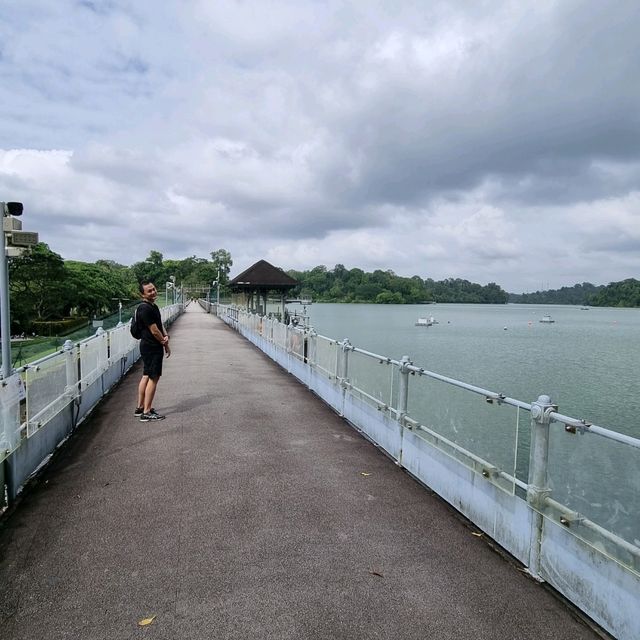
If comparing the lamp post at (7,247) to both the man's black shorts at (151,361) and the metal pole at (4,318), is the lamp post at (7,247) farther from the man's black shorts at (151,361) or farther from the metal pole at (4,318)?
the man's black shorts at (151,361)

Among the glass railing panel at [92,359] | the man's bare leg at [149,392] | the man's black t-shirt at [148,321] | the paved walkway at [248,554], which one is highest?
the man's black t-shirt at [148,321]

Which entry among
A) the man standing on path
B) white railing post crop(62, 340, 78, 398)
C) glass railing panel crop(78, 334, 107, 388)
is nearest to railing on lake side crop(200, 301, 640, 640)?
the man standing on path

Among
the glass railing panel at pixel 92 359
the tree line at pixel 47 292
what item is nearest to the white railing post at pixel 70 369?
the glass railing panel at pixel 92 359

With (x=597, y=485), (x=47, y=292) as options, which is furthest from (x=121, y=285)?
(x=597, y=485)

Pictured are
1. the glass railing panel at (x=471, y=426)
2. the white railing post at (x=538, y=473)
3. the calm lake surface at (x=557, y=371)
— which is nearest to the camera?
the white railing post at (x=538, y=473)

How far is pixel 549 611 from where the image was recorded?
3277 mm

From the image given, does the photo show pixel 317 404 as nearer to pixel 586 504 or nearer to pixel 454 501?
pixel 454 501

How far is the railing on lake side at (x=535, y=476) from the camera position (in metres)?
3.16

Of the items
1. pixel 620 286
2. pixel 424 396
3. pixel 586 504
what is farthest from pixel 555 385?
pixel 620 286

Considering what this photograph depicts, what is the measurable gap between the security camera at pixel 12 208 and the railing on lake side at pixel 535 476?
5784 mm

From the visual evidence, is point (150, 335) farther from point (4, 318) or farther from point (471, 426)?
point (471, 426)

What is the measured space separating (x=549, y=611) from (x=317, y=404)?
6493mm

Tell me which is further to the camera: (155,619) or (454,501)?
(454,501)

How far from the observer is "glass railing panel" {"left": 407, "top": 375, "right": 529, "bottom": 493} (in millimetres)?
4277
